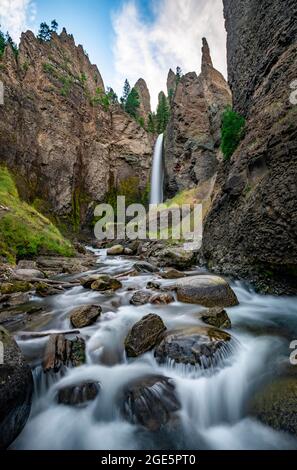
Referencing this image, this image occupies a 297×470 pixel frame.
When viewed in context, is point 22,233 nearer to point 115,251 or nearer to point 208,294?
point 115,251

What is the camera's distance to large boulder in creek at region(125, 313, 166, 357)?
455 centimetres

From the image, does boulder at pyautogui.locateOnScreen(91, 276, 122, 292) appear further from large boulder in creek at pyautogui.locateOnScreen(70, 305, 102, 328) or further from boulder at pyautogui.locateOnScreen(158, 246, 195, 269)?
boulder at pyautogui.locateOnScreen(158, 246, 195, 269)

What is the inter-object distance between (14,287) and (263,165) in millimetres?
9167

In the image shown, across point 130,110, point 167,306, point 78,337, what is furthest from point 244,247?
point 130,110

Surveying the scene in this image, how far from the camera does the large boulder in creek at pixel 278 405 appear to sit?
304 cm

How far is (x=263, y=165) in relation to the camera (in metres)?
8.53

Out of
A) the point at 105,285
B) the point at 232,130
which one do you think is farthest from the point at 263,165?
the point at 105,285

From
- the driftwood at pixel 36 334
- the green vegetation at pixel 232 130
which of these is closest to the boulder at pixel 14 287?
the driftwood at pixel 36 334

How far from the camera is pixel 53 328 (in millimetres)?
5551

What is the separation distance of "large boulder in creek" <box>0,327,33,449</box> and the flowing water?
16 cm

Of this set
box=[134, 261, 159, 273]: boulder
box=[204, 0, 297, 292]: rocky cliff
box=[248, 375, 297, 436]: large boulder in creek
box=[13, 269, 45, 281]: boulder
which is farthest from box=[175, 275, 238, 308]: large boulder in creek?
box=[13, 269, 45, 281]: boulder

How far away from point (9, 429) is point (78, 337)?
1.96 meters

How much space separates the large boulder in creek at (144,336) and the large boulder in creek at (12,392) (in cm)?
171

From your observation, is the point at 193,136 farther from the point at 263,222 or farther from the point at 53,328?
the point at 53,328
